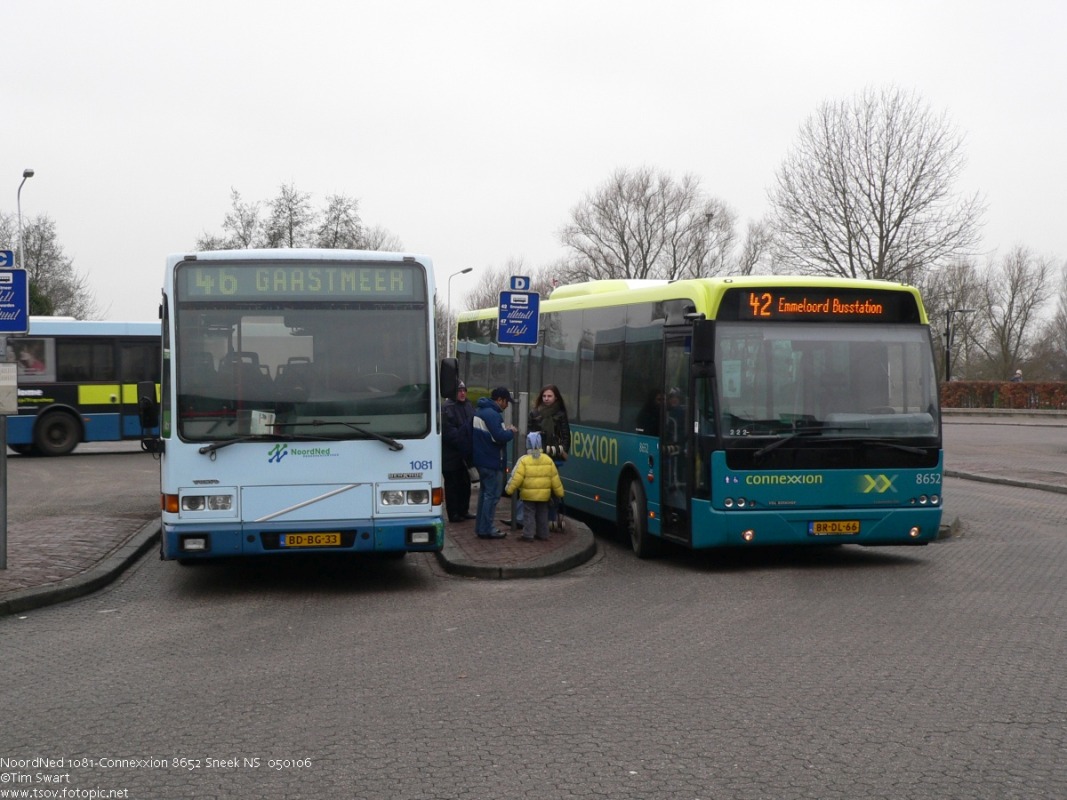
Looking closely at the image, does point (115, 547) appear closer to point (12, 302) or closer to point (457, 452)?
point (12, 302)

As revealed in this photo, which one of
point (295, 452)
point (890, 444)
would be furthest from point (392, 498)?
point (890, 444)

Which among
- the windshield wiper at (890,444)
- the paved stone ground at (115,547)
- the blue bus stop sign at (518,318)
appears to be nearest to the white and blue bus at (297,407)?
the paved stone ground at (115,547)

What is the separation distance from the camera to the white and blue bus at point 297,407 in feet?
34.4

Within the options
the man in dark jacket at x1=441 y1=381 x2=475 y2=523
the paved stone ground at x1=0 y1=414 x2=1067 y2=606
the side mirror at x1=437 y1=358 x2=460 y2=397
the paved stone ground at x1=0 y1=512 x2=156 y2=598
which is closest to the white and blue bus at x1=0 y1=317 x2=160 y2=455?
the paved stone ground at x1=0 y1=414 x2=1067 y2=606

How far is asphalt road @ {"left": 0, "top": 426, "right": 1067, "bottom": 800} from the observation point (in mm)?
5391

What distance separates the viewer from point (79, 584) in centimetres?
1063

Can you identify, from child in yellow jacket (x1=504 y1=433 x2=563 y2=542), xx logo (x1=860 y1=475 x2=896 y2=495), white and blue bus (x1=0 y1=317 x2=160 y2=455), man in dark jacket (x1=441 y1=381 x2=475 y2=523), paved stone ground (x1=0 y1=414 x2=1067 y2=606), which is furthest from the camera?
white and blue bus (x1=0 y1=317 x2=160 y2=455)

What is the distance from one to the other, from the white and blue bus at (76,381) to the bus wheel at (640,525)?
17.5 m

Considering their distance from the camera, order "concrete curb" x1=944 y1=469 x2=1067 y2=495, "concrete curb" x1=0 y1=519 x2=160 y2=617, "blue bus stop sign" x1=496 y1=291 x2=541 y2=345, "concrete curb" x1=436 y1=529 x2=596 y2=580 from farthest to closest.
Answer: "concrete curb" x1=944 y1=469 x2=1067 y2=495, "blue bus stop sign" x1=496 y1=291 x2=541 y2=345, "concrete curb" x1=436 y1=529 x2=596 y2=580, "concrete curb" x1=0 y1=519 x2=160 y2=617

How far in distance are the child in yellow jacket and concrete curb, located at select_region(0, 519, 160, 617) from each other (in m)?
3.94

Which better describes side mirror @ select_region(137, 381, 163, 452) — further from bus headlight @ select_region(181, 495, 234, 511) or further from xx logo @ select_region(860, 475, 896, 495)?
xx logo @ select_region(860, 475, 896, 495)

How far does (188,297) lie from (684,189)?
214ft

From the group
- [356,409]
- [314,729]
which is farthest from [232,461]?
[314,729]

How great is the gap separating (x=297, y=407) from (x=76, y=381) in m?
19.7
